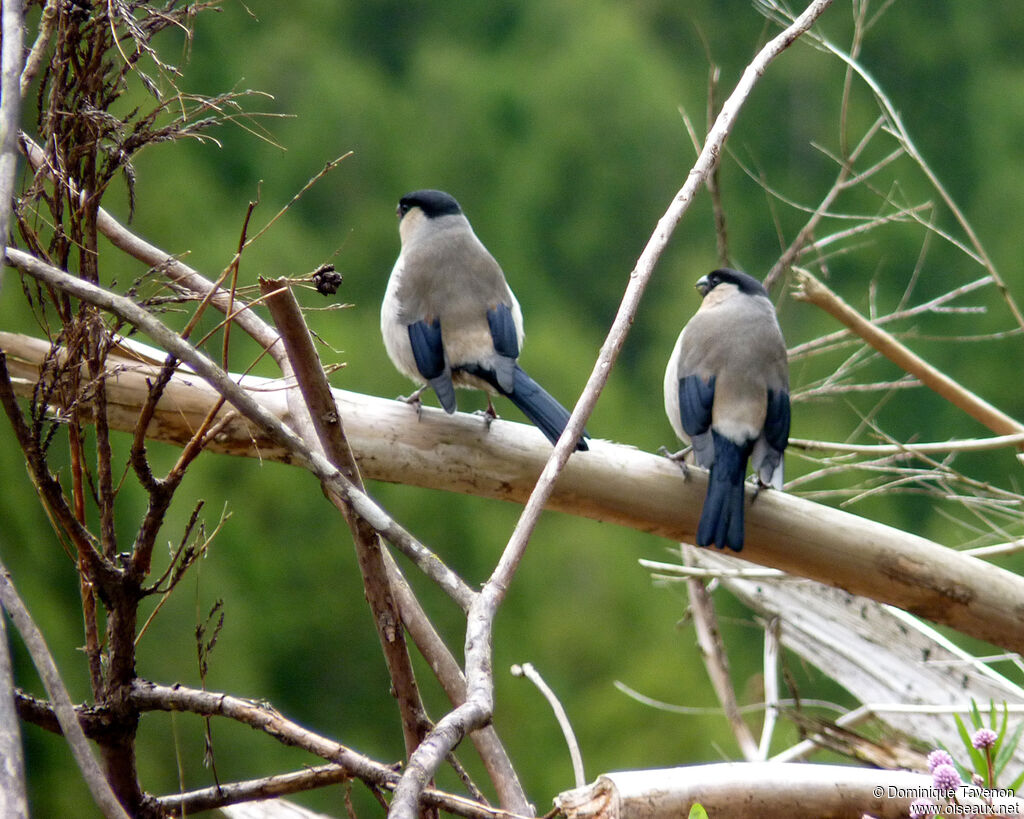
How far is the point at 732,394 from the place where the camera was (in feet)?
5.44

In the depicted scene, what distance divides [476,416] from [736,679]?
5.74 meters

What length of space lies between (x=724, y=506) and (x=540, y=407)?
307 millimetres

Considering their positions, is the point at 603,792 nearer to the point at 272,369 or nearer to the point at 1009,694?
the point at 1009,694

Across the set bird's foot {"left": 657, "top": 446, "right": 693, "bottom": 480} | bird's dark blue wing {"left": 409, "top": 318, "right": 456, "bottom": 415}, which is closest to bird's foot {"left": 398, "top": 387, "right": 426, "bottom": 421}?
bird's dark blue wing {"left": 409, "top": 318, "right": 456, "bottom": 415}

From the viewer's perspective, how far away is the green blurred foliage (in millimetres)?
5555

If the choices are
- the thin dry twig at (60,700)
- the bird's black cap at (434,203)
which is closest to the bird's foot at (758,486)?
the bird's black cap at (434,203)

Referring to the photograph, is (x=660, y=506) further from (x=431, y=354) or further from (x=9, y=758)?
(x=9, y=758)

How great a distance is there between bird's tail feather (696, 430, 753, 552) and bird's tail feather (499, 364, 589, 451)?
0.20 meters

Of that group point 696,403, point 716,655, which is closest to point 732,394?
point 696,403

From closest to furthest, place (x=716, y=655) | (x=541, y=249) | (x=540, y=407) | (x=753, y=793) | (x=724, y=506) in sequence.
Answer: (x=753, y=793), (x=724, y=506), (x=540, y=407), (x=716, y=655), (x=541, y=249)

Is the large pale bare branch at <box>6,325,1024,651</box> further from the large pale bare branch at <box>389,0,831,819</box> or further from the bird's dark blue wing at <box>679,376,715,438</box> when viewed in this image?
the large pale bare branch at <box>389,0,831,819</box>

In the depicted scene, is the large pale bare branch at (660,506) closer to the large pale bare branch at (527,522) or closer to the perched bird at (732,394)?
the perched bird at (732,394)

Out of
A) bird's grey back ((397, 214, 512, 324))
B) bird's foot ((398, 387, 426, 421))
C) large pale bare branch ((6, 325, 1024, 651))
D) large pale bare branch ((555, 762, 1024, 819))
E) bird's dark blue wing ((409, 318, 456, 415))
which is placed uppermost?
bird's grey back ((397, 214, 512, 324))

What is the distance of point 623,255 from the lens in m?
6.94
